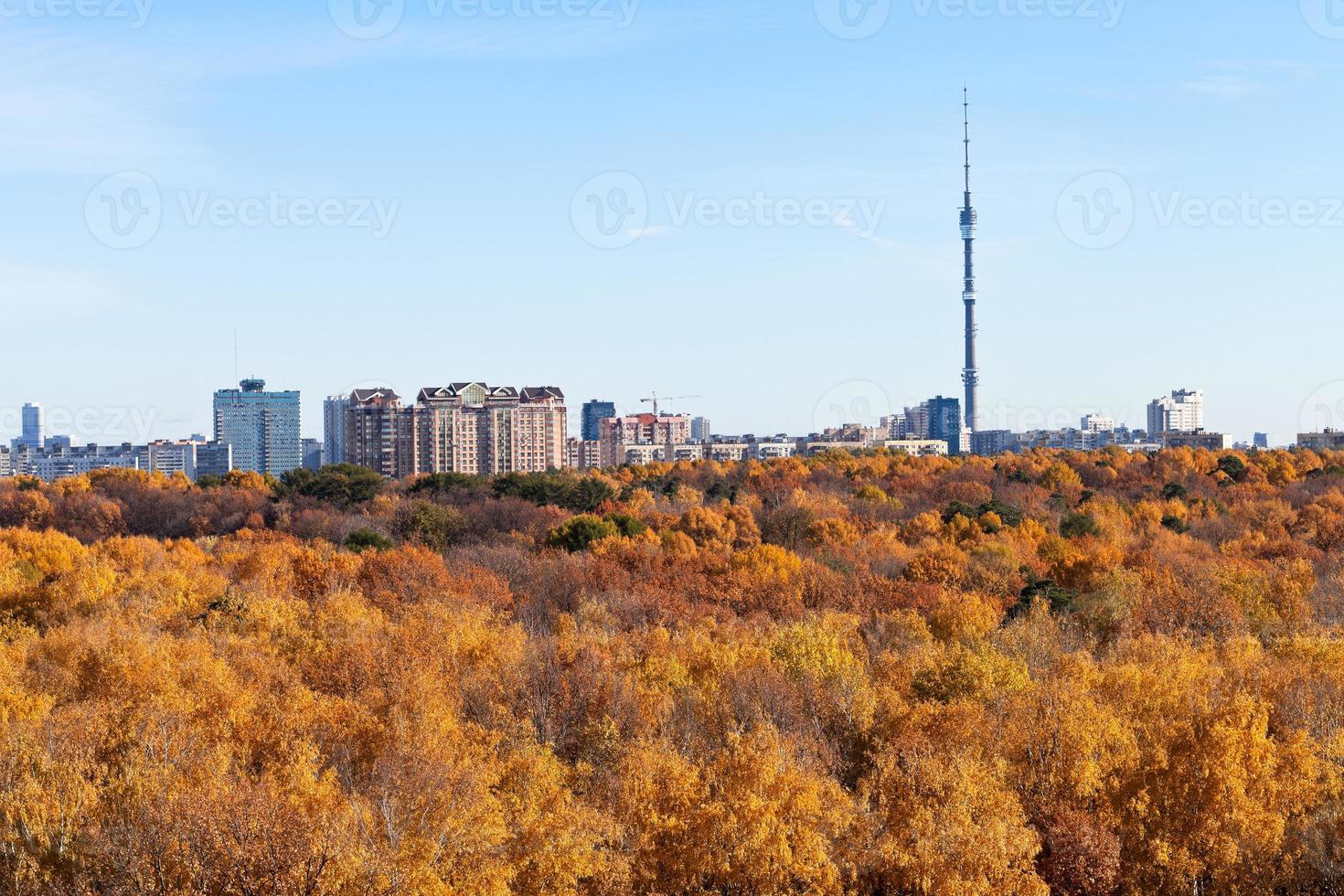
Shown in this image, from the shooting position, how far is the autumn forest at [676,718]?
761 inches

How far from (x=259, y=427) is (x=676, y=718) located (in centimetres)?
15114

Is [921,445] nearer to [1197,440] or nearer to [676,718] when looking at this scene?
[1197,440]

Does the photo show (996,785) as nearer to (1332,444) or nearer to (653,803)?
(653,803)

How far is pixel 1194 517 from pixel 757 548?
21763mm

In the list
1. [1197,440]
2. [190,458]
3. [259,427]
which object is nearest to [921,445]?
[1197,440]

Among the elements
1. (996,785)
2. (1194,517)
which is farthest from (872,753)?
(1194,517)

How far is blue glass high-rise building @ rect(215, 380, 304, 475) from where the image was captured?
170 m

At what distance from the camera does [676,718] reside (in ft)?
90.5

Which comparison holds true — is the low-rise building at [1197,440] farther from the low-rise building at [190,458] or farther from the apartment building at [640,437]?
the low-rise building at [190,458]

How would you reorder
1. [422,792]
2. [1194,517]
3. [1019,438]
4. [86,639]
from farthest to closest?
1. [1019,438]
2. [1194,517]
3. [86,639]
4. [422,792]

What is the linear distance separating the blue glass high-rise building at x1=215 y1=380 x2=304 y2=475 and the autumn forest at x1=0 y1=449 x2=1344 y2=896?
118666 millimetres

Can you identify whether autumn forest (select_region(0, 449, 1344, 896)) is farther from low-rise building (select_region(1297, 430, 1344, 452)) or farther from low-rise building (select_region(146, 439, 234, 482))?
low-rise building (select_region(146, 439, 234, 482))

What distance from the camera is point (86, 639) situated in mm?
31688

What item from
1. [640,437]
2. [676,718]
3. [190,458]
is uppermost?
[640,437]
